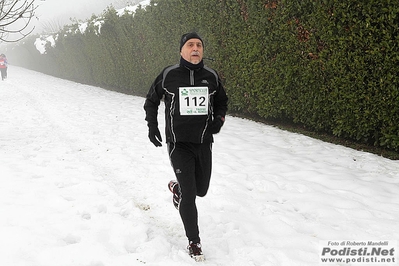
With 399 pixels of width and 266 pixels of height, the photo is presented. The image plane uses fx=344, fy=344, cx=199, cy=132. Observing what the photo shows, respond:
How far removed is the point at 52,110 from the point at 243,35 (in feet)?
21.9

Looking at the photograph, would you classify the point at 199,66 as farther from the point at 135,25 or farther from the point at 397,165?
the point at 135,25

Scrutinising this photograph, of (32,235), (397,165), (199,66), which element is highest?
(199,66)

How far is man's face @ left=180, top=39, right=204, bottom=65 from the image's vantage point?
3.24m

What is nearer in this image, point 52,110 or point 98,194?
point 98,194

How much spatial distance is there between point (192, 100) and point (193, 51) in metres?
0.46

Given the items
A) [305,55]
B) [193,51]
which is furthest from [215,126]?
[305,55]

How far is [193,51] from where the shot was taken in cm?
324

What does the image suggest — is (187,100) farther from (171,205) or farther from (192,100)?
(171,205)

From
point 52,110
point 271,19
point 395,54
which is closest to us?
point 395,54

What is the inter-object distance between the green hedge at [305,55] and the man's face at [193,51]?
136 inches

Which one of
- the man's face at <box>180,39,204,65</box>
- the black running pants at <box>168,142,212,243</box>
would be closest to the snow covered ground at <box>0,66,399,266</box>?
the black running pants at <box>168,142,212,243</box>

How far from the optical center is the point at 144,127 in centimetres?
854

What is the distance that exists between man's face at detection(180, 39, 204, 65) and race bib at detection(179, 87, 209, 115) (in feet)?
0.87

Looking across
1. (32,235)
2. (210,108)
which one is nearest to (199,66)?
(210,108)
